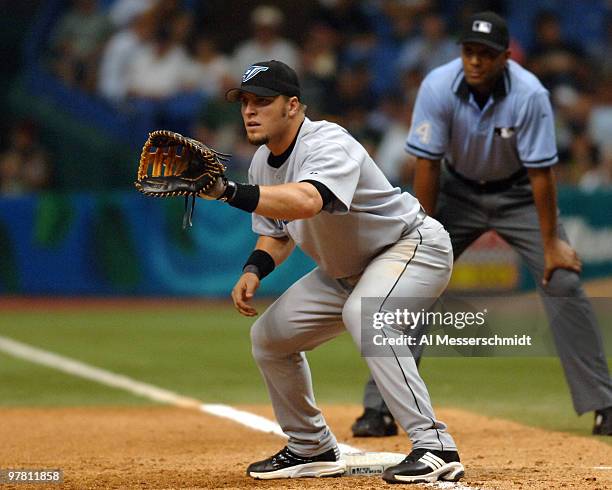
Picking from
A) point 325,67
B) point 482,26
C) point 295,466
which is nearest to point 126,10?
point 325,67

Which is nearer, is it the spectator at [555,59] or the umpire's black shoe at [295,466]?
the umpire's black shoe at [295,466]

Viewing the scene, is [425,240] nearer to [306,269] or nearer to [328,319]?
[328,319]

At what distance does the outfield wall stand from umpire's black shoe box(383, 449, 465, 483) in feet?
29.1

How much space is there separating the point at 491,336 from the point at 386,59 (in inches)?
424

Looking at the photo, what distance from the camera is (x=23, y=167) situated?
1500cm

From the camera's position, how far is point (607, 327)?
7438mm

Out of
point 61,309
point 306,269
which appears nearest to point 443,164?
point 306,269

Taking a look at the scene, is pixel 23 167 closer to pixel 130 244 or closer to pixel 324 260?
pixel 130 244

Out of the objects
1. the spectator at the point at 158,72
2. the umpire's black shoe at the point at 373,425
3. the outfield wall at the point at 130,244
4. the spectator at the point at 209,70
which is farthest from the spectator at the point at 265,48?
the umpire's black shoe at the point at 373,425

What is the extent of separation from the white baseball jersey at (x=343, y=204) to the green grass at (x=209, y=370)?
2.13 m

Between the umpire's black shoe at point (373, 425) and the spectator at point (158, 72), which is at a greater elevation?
Answer: the spectator at point (158, 72)

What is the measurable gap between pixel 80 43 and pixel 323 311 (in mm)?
11048

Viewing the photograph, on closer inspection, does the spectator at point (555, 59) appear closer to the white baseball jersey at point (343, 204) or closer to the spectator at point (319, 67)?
the spectator at point (319, 67)

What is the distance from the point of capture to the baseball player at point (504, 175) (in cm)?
684
